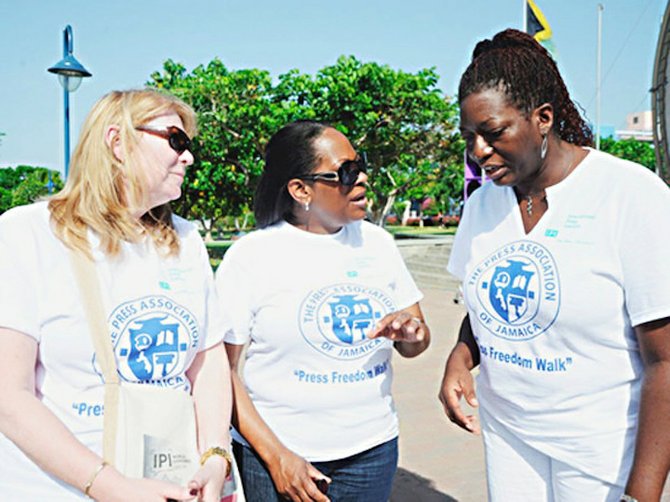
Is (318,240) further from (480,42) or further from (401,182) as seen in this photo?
(401,182)

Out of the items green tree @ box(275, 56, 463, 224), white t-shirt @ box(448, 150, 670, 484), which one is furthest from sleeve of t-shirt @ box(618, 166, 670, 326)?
green tree @ box(275, 56, 463, 224)

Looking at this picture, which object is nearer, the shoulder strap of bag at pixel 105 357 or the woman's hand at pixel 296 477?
the shoulder strap of bag at pixel 105 357

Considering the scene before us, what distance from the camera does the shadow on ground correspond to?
3.96 metres

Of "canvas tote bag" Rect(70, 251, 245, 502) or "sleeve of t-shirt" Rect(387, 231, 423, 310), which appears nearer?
"canvas tote bag" Rect(70, 251, 245, 502)

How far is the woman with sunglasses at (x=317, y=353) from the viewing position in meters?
2.11

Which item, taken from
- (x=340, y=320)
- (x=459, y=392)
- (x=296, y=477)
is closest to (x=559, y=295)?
(x=459, y=392)

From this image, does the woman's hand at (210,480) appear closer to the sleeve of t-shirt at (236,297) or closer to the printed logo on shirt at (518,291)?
the sleeve of t-shirt at (236,297)

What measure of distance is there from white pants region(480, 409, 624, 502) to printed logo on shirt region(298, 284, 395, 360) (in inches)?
18.5

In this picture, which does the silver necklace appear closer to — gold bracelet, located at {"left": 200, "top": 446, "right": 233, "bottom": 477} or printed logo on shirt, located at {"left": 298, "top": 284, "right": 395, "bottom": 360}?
printed logo on shirt, located at {"left": 298, "top": 284, "right": 395, "bottom": 360}

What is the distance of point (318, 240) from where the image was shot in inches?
92.3

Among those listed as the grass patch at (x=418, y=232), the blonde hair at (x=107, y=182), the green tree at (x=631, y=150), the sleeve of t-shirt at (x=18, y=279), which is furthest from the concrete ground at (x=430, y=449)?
the green tree at (x=631, y=150)

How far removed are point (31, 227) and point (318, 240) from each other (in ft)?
3.37

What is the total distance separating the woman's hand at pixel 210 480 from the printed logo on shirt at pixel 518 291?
856mm

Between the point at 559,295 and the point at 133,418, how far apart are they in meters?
1.14
